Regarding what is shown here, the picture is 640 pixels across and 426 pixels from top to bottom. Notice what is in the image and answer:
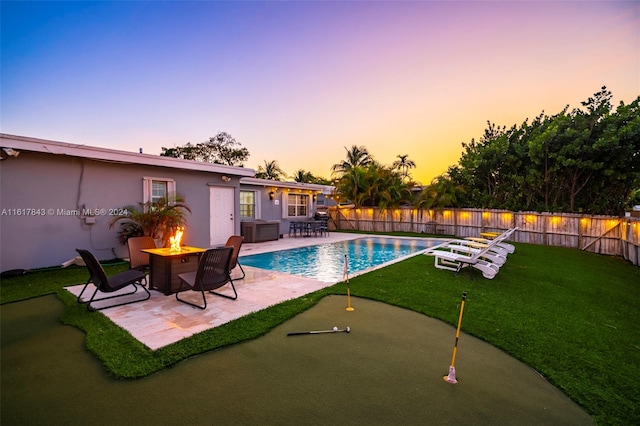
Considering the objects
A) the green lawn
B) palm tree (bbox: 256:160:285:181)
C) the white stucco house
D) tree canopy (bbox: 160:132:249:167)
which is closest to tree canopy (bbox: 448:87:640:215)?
the green lawn

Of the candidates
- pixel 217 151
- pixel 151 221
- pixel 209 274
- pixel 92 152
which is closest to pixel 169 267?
pixel 209 274

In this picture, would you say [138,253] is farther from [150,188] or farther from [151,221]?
[150,188]

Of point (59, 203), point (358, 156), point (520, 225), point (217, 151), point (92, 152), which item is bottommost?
point (520, 225)

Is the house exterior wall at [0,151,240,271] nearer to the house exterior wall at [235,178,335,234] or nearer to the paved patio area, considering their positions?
the paved patio area

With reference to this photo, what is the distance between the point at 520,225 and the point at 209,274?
589 inches

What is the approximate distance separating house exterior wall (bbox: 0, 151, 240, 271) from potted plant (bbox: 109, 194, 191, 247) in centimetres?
25

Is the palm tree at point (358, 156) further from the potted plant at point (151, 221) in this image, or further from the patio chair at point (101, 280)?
the patio chair at point (101, 280)

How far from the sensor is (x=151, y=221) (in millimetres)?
8195

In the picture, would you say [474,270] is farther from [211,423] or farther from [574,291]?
[211,423]

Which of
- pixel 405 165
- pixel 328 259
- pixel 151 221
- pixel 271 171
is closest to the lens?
pixel 151 221

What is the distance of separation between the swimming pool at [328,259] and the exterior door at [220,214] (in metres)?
2.19

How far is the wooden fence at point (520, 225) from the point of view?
37.4 feet

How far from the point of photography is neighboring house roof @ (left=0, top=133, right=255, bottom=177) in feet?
21.8

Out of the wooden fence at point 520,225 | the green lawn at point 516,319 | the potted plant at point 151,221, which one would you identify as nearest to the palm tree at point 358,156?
the wooden fence at point 520,225
